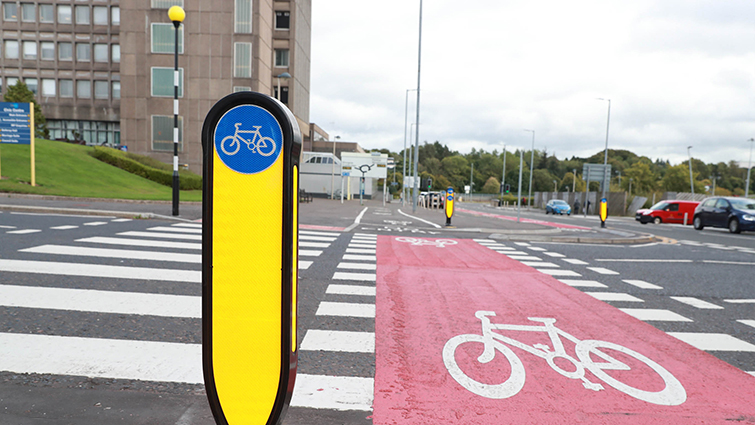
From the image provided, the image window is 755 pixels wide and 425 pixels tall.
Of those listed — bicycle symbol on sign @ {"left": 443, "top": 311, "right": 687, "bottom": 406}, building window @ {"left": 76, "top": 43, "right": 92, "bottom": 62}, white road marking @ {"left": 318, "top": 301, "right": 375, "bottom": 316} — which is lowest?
white road marking @ {"left": 318, "top": 301, "right": 375, "bottom": 316}

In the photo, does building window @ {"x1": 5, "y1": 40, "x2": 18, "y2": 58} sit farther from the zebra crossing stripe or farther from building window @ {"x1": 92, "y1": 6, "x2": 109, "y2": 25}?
the zebra crossing stripe

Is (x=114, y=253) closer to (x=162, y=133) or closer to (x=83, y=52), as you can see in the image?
(x=162, y=133)

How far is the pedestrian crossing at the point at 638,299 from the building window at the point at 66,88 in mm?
67962

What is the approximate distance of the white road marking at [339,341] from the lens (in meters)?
3.93

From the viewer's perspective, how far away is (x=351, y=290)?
6066mm

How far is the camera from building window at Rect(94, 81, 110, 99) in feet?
202

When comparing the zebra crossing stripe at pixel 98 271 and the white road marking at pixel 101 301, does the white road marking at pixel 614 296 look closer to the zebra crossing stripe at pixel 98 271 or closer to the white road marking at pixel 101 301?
the white road marking at pixel 101 301

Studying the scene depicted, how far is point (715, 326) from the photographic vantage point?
5.11 meters

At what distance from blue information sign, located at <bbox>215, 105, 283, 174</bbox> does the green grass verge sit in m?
21.6

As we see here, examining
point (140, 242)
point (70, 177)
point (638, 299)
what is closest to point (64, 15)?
point (70, 177)

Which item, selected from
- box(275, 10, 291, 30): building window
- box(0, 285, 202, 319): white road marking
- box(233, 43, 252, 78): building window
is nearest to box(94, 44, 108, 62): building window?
box(275, 10, 291, 30): building window

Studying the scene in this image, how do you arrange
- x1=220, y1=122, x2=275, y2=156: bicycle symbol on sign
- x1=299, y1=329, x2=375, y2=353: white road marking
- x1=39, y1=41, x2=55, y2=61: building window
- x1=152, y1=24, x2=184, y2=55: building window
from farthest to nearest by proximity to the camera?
1. x1=39, y1=41, x2=55, y2=61: building window
2. x1=152, y1=24, x2=184, y2=55: building window
3. x1=299, y1=329, x2=375, y2=353: white road marking
4. x1=220, y1=122, x2=275, y2=156: bicycle symbol on sign

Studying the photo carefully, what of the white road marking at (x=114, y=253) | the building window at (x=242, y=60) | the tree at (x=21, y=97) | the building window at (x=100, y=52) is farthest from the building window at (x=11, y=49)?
the white road marking at (x=114, y=253)

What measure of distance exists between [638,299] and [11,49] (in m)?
77.3
